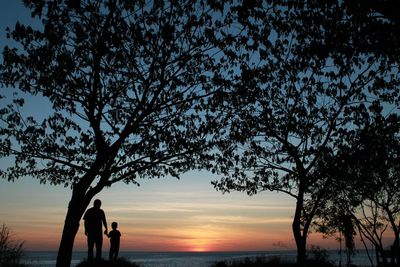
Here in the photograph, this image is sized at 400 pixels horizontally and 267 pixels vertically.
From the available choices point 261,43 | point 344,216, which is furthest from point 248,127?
point 344,216

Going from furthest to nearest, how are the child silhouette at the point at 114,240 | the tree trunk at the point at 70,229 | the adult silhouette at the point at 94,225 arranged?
the child silhouette at the point at 114,240 → the adult silhouette at the point at 94,225 → the tree trunk at the point at 70,229

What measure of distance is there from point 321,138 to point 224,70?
7.68 metres

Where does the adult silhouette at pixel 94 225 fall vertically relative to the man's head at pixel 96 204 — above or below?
below

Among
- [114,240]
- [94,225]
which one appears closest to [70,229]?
[94,225]

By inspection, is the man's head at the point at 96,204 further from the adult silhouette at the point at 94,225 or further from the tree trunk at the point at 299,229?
the tree trunk at the point at 299,229

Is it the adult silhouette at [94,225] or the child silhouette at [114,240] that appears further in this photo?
the child silhouette at [114,240]

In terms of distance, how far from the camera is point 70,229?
56.4ft

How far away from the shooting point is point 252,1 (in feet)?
40.4

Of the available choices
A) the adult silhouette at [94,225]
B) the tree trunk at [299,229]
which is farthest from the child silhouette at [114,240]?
the tree trunk at [299,229]

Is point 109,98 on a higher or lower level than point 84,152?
higher

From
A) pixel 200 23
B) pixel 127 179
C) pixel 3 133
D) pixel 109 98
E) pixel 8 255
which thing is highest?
pixel 200 23

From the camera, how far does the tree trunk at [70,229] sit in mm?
16844

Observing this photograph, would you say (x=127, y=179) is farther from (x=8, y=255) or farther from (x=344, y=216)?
(x=344, y=216)

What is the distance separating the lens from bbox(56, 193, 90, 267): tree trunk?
16.8 meters
